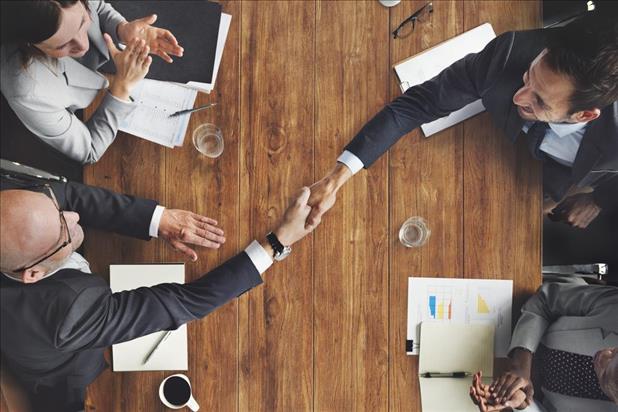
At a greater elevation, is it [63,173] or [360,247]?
[63,173]

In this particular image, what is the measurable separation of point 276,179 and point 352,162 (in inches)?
10.5

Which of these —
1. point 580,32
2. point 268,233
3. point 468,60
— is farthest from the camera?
point 268,233

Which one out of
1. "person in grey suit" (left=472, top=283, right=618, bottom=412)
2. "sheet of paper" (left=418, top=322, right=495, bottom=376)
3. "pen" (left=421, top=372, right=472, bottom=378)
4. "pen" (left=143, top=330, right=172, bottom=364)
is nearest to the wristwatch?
"pen" (left=143, top=330, right=172, bottom=364)

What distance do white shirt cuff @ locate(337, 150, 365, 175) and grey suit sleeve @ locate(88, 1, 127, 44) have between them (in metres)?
0.85

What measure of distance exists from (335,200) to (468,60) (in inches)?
23.7

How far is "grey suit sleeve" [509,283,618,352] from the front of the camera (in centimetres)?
161

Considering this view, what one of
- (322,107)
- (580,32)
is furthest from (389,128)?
(580,32)

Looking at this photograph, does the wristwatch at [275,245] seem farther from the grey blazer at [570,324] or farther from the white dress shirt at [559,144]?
the grey blazer at [570,324]

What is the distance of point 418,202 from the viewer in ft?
5.66

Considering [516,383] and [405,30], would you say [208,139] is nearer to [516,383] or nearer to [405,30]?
[405,30]

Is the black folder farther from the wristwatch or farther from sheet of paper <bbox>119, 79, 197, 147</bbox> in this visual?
the wristwatch

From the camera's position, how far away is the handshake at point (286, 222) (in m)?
1.60

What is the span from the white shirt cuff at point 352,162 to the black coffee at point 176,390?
0.88m

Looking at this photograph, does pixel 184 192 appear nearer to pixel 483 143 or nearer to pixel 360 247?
pixel 360 247
